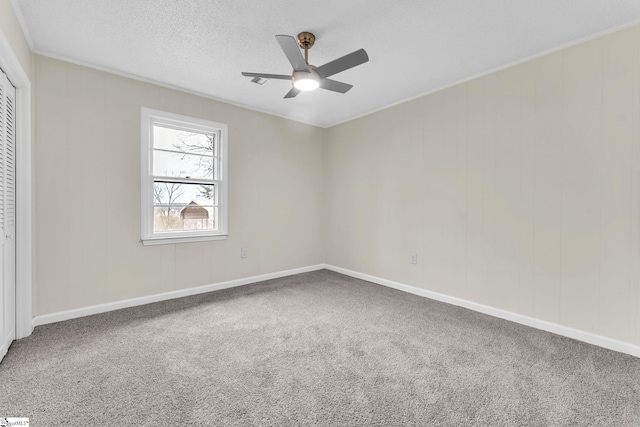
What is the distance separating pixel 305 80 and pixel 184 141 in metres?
2.09

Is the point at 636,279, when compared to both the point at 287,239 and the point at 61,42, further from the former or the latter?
the point at 61,42

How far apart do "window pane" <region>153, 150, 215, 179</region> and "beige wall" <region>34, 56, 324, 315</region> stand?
251mm

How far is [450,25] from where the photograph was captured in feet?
7.37

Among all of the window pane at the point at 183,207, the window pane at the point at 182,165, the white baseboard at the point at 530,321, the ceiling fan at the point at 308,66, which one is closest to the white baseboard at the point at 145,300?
the window pane at the point at 183,207

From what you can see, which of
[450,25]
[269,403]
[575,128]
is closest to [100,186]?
[269,403]

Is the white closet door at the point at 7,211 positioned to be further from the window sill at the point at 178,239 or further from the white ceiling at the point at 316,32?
the window sill at the point at 178,239

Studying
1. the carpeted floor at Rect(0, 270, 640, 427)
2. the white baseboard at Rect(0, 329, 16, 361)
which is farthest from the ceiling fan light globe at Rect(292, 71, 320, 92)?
the white baseboard at Rect(0, 329, 16, 361)

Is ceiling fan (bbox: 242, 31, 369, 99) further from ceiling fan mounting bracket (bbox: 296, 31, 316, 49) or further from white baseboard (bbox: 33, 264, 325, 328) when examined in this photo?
white baseboard (bbox: 33, 264, 325, 328)

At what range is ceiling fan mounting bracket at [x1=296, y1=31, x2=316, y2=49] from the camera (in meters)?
2.33

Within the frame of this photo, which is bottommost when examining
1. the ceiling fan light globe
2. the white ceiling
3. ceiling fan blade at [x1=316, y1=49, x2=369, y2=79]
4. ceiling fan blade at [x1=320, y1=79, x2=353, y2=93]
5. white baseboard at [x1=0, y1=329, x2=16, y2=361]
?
white baseboard at [x1=0, y1=329, x2=16, y2=361]

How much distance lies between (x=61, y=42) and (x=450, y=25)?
321 cm

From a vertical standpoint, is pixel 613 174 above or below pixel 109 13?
below

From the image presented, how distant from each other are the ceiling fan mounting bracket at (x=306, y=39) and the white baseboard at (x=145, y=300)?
2.95 metres

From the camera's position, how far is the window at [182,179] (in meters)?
3.30
